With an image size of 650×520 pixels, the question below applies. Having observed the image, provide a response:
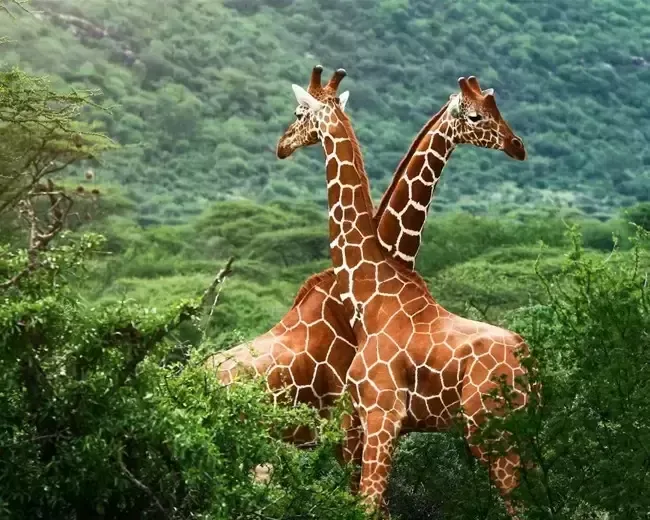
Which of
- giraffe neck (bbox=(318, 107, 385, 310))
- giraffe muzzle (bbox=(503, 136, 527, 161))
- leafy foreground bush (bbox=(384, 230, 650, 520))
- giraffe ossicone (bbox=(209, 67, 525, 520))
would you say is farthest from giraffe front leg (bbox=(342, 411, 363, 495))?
giraffe muzzle (bbox=(503, 136, 527, 161))

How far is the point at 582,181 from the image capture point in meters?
18.1

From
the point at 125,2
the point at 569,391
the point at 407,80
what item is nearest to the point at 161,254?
the point at 125,2

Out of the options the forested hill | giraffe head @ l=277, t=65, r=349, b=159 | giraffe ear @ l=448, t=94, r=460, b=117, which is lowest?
the forested hill

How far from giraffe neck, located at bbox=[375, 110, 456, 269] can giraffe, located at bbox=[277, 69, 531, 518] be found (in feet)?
0.05

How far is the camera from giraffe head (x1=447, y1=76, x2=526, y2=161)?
518 centimetres

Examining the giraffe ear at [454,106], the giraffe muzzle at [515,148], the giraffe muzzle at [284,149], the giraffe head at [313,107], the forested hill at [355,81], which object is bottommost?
the forested hill at [355,81]

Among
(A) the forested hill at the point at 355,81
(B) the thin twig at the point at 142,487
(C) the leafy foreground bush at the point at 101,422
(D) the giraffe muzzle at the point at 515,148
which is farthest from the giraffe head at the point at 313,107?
(A) the forested hill at the point at 355,81

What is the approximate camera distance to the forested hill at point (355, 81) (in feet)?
53.4

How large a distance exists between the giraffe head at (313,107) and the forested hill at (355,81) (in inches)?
403

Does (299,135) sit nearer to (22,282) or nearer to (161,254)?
(22,282)

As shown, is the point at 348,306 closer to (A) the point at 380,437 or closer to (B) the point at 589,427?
(A) the point at 380,437

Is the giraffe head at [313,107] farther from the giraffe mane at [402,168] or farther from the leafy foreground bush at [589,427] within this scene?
the leafy foreground bush at [589,427]

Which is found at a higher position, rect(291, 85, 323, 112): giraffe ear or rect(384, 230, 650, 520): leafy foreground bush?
rect(291, 85, 323, 112): giraffe ear

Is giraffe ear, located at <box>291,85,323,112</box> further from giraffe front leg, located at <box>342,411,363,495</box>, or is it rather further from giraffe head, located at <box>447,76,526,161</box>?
giraffe front leg, located at <box>342,411,363,495</box>
